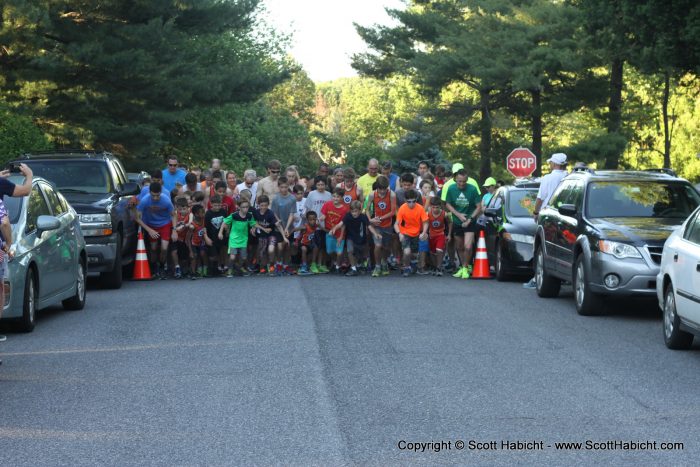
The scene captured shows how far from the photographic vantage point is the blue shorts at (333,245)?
21.5m

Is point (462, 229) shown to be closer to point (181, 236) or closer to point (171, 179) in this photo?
point (181, 236)

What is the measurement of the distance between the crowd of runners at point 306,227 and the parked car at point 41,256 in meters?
5.48

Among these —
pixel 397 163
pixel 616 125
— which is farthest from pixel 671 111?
pixel 616 125

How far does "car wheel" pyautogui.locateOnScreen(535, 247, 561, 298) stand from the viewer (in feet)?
55.8

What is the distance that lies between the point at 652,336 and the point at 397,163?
140ft

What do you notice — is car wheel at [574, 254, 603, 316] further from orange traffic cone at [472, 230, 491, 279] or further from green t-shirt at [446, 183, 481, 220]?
green t-shirt at [446, 183, 481, 220]

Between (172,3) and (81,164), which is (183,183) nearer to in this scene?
(81,164)

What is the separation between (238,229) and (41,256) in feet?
25.7

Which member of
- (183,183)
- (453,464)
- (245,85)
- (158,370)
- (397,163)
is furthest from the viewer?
(397,163)

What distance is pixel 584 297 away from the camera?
1468 centimetres

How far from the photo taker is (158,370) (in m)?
10.5

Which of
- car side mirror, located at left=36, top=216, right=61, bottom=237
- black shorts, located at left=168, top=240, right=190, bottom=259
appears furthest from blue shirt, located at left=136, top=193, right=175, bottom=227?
car side mirror, located at left=36, top=216, right=61, bottom=237

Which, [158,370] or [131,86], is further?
[131,86]

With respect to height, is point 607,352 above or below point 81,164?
below
